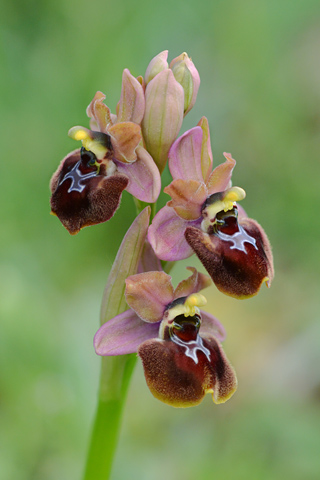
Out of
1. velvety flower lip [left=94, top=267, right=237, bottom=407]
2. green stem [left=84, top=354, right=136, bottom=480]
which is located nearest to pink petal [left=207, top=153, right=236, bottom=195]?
velvety flower lip [left=94, top=267, right=237, bottom=407]

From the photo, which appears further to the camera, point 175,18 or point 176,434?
point 175,18

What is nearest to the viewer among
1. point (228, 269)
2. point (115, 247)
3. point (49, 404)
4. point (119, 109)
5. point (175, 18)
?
point (228, 269)

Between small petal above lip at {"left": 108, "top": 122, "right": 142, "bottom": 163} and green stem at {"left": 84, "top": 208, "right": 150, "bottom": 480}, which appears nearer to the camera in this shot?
small petal above lip at {"left": 108, "top": 122, "right": 142, "bottom": 163}

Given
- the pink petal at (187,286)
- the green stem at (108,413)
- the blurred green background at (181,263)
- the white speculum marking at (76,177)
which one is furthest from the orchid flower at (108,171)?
the blurred green background at (181,263)

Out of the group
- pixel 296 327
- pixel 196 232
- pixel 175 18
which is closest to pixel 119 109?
pixel 196 232

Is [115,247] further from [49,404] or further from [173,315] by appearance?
[173,315]

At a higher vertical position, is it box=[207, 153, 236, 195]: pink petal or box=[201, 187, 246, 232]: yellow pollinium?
box=[207, 153, 236, 195]: pink petal

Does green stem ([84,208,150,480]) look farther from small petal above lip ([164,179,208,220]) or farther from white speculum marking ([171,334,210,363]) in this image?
white speculum marking ([171,334,210,363])
